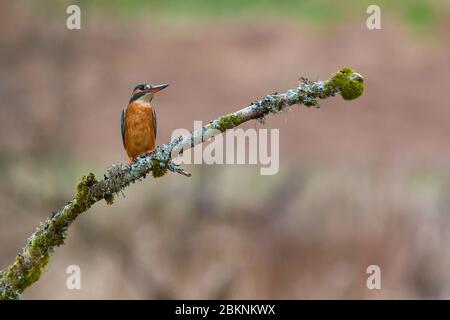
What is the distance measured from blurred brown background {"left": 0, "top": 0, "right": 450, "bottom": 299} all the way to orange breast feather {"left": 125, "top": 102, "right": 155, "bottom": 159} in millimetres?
1936

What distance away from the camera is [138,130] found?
22.5 ft

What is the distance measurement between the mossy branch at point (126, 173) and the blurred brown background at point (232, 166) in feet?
0.77

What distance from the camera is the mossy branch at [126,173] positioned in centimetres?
492

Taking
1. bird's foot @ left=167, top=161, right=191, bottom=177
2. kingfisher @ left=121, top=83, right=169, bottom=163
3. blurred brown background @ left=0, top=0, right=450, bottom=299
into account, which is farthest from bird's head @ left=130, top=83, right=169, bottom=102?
blurred brown background @ left=0, top=0, right=450, bottom=299

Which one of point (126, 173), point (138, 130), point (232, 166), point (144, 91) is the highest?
point (232, 166)

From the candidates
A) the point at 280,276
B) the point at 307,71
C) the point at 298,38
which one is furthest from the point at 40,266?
the point at 298,38

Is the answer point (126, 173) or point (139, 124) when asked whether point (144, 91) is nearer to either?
point (139, 124)

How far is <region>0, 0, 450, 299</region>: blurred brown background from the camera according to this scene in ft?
43.7

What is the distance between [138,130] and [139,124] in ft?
0.17

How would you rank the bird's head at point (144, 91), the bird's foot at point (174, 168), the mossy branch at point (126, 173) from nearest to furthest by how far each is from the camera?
1. the mossy branch at point (126, 173)
2. the bird's foot at point (174, 168)
3. the bird's head at point (144, 91)

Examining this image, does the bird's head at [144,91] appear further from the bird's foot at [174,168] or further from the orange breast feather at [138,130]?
the bird's foot at [174,168]

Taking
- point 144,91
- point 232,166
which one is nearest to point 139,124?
point 144,91

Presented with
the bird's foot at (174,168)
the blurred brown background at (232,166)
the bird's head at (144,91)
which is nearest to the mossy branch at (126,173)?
the bird's foot at (174,168)
